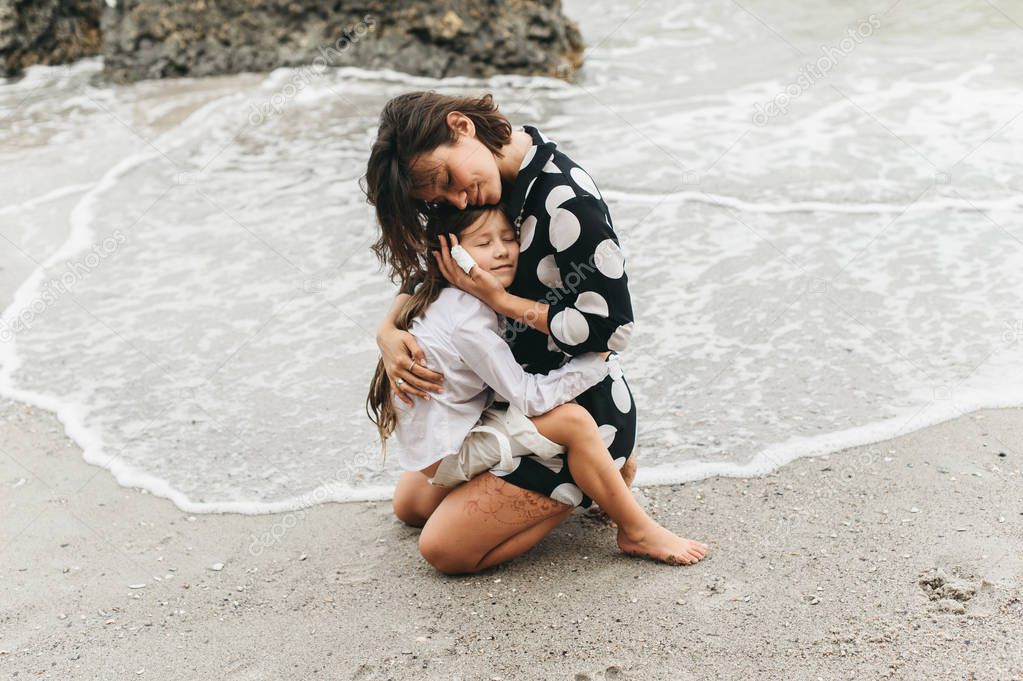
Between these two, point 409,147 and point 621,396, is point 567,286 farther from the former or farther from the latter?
point 409,147

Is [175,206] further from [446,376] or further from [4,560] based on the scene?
[446,376]

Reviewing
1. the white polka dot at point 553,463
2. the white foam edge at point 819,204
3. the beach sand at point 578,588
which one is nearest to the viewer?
the beach sand at point 578,588

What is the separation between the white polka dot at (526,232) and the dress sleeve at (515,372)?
23 cm

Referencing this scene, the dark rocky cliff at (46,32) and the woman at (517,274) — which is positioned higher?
the woman at (517,274)

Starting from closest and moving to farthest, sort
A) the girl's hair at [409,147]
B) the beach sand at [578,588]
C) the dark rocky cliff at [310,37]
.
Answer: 1. the beach sand at [578,588]
2. the girl's hair at [409,147]
3. the dark rocky cliff at [310,37]

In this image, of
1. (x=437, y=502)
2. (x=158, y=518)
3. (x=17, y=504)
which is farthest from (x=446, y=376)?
(x=17, y=504)

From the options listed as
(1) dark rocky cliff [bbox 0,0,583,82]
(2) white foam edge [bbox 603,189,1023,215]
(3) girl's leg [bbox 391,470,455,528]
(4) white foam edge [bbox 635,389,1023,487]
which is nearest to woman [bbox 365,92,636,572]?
(3) girl's leg [bbox 391,470,455,528]

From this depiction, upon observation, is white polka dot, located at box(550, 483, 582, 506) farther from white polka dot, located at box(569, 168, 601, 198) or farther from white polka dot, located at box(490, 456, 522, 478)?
white polka dot, located at box(569, 168, 601, 198)

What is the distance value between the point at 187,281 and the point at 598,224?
3.23 meters

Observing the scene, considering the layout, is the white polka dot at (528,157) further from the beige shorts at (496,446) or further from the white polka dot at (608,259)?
the beige shorts at (496,446)

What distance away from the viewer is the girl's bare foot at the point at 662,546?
2879 millimetres

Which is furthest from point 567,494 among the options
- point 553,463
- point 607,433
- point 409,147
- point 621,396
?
point 409,147

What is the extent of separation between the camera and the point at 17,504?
11.4ft

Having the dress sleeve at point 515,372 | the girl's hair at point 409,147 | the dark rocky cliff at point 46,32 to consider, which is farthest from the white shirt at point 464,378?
the dark rocky cliff at point 46,32
